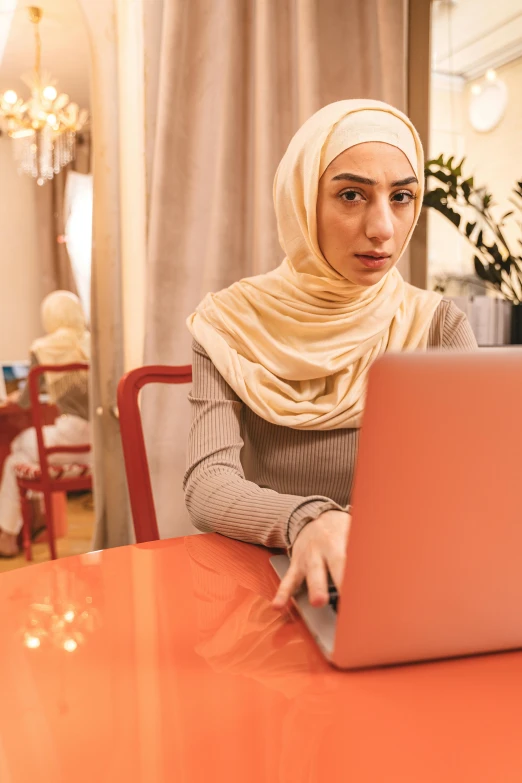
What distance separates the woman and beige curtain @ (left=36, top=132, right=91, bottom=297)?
2008mm

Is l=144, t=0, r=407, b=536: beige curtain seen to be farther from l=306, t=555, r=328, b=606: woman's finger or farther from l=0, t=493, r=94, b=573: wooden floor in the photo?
l=306, t=555, r=328, b=606: woman's finger

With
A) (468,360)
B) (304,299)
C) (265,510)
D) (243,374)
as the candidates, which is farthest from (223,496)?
(468,360)

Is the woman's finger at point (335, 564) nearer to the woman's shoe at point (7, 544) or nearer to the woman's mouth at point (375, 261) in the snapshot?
the woman's mouth at point (375, 261)

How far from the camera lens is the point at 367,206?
102cm

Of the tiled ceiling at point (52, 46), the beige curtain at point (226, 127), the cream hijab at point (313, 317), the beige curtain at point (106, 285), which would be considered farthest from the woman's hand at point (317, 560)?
the tiled ceiling at point (52, 46)

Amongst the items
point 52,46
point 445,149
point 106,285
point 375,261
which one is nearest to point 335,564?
point 375,261

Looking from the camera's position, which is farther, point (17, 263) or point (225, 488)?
point (17, 263)

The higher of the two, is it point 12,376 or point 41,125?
point 41,125

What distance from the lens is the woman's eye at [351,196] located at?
3.37ft

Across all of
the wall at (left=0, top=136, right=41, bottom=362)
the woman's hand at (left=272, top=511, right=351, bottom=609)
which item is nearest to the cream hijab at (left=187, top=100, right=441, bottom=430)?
the woman's hand at (left=272, top=511, right=351, bottom=609)

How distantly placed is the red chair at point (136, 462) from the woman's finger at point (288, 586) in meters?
0.53

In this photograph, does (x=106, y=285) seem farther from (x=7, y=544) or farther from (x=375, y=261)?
(x=7, y=544)

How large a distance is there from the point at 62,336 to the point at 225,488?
7.59 feet

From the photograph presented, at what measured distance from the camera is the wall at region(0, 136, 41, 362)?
118 inches
